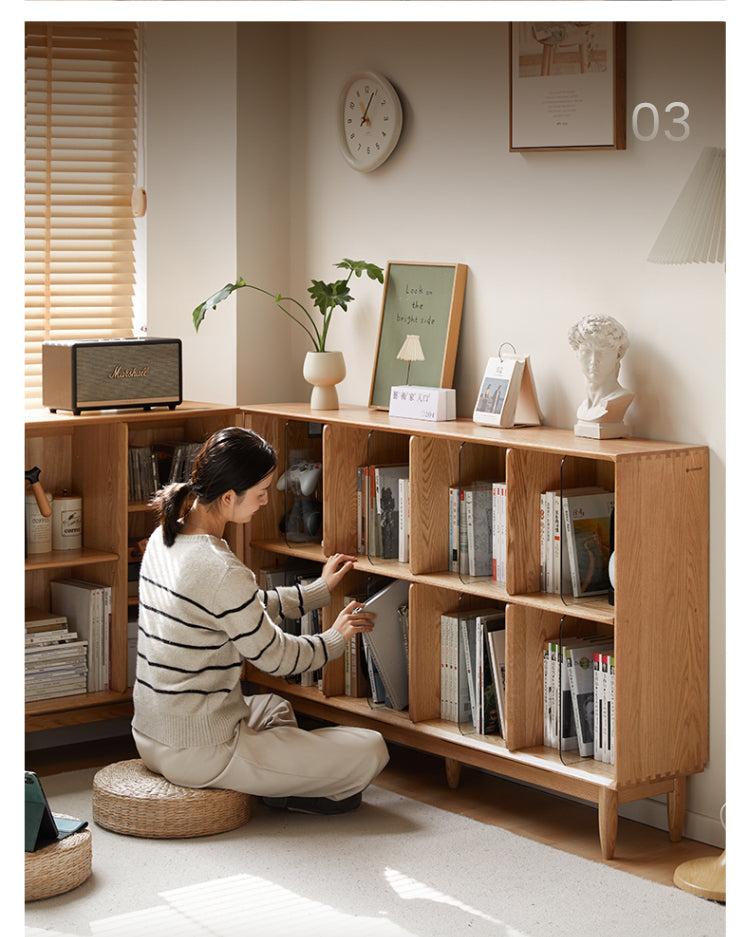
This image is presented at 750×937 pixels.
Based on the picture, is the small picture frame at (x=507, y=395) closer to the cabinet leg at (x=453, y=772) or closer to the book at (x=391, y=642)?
the book at (x=391, y=642)

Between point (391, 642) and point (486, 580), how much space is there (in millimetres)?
373

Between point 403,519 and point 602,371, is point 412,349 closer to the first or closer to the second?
point 403,519

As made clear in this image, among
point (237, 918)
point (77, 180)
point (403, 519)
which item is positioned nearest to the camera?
point (237, 918)

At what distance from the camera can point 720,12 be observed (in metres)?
1.65

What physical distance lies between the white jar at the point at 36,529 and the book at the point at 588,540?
1.63 m

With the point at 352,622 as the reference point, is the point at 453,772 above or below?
below

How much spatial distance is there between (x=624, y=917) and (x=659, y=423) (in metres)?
1.21

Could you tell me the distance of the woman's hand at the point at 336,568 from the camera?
369 centimetres

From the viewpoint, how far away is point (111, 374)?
391cm

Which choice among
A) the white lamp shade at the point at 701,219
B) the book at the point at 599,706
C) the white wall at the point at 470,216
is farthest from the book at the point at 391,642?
the white lamp shade at the point at 701,219

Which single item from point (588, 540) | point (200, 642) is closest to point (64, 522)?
point (200, 642)

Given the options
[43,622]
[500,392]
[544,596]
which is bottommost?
[43,622]
